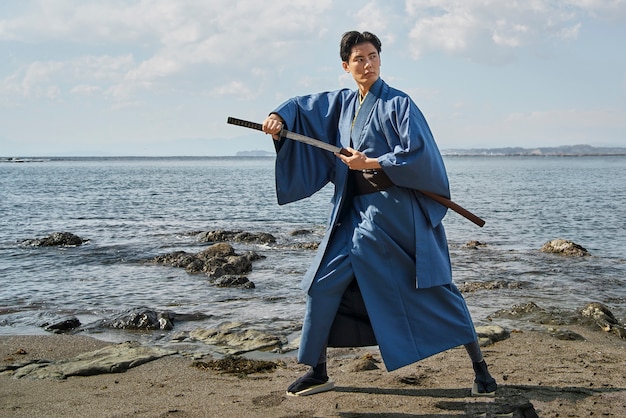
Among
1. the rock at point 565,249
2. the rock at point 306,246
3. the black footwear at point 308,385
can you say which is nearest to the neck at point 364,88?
the black footwear at point 308,385

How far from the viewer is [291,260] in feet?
41.5

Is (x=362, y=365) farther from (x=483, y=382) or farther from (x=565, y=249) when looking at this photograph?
(x=565, y=249)

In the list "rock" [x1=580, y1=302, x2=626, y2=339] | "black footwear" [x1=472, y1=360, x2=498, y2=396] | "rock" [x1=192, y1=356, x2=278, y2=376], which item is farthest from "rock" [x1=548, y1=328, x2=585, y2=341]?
"rock" [x1=192, y1=356, x2=278, y2=376]

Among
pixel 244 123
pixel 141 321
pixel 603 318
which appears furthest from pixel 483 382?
pixel 141 321

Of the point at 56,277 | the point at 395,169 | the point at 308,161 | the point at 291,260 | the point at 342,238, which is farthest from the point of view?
the point at 291,260

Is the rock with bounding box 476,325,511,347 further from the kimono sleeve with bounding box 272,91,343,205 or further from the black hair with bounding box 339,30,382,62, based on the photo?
the black hair with bounding box 339,30,382,62

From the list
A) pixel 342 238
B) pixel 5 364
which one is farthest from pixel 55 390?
pixel 342 238

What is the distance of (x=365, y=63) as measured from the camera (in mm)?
4301

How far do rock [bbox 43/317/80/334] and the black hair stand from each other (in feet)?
14.5

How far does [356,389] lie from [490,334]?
196cm

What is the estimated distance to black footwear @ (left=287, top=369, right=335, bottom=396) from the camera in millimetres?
4398

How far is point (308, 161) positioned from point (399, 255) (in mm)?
983

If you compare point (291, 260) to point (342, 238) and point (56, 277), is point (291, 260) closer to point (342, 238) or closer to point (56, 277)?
point (56, 277)

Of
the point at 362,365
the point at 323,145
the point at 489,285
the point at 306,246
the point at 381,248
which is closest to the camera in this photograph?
the point at 381,248
